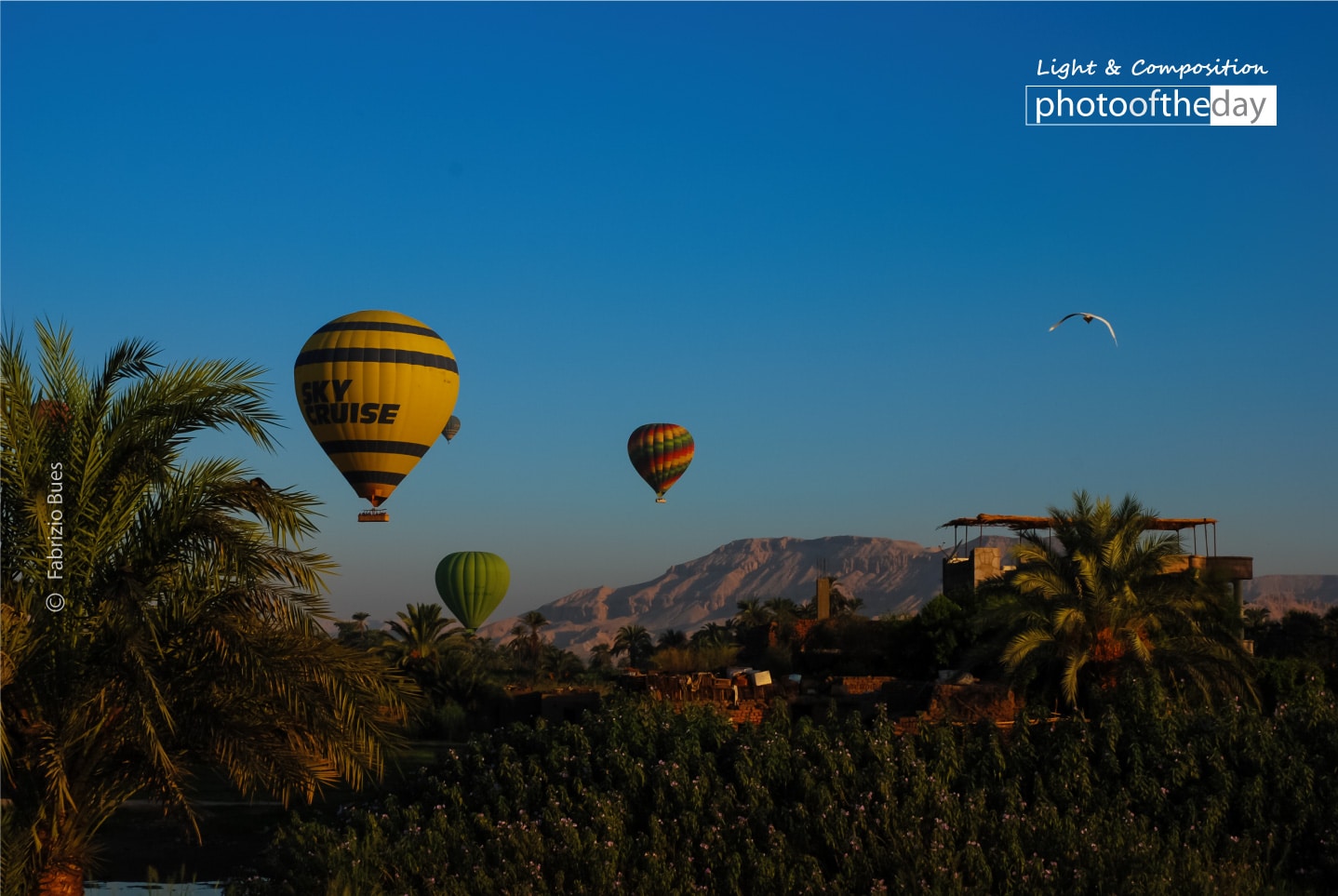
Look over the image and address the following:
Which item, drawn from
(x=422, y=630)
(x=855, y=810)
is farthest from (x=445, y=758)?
(x=422, y=630)

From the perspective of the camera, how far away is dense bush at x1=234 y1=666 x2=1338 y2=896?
40.1ft

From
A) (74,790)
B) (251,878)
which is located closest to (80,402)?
(74,790)

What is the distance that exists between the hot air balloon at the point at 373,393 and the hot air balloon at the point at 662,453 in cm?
2570

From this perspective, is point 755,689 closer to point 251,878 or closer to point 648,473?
point 251,878

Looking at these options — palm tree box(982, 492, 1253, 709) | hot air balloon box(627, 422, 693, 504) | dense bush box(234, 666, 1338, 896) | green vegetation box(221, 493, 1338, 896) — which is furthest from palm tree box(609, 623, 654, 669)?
dense bush box(234, 666, 1338, 896)

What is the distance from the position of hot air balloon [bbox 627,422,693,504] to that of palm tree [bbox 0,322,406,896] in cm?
5080

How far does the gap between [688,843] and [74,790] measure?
5.54 metres

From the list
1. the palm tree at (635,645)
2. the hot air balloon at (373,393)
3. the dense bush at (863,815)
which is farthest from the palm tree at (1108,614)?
the palm tree at (635,645)

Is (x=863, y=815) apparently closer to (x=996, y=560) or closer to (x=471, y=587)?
(x=996, y=560)

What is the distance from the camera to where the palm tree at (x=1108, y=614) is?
21.7 m

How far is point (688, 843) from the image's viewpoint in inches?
509

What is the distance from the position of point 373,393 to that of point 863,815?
83.4 ft

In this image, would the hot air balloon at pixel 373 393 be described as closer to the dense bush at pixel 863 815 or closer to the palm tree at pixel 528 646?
the dense bush at pixel 863 815

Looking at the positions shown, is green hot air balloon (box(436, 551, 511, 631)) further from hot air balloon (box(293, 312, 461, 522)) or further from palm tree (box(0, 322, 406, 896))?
palm tree (box(0, 322, 406, 896))
